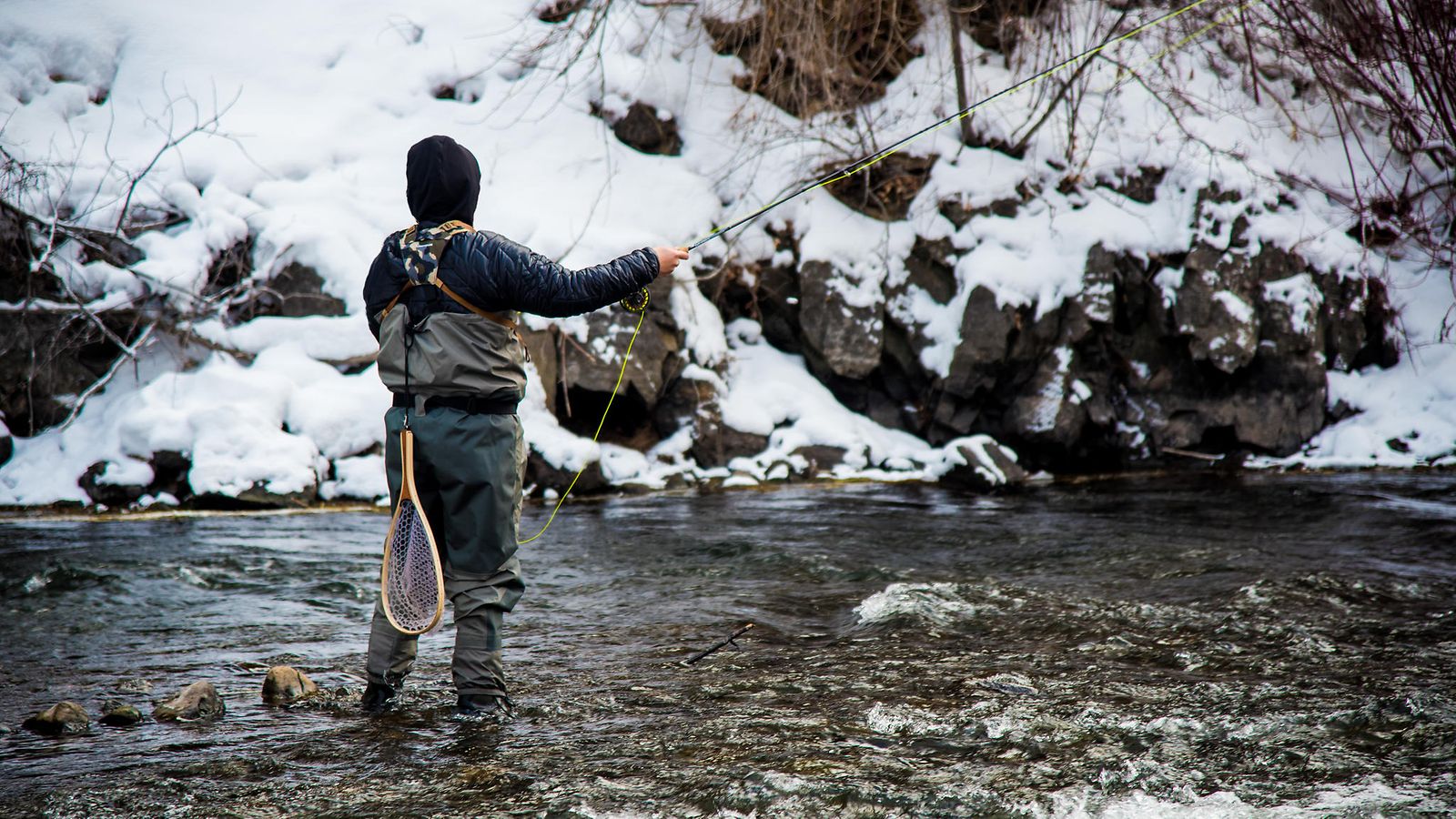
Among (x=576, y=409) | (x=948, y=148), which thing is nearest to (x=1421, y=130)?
(x=948, y=148)

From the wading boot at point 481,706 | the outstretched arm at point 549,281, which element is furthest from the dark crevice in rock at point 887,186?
the wading boot at point 481,706

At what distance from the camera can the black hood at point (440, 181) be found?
11.0ft

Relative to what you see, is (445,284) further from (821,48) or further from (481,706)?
(821,48)

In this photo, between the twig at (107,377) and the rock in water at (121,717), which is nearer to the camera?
the rock in water at (121,717)

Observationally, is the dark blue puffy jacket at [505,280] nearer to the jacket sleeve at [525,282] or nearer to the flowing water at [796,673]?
the jacket sleeve at [525,282]

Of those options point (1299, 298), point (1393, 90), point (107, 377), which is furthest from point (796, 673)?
point (1393, 90)

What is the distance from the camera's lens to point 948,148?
11.7 metres

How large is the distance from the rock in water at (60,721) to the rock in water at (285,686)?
0.51 meters

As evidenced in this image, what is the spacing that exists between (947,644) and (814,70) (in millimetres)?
8108

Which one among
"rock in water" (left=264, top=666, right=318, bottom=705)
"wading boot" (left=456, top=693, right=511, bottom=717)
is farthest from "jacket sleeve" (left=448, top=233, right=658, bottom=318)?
"rock in water" (left=264, top=666, right=318, bottom=705)

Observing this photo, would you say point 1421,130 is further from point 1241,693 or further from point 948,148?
point 1241,693

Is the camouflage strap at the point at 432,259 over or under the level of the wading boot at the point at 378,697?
over

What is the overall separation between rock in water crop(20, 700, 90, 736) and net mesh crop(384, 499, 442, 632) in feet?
3.15

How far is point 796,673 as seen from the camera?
373 centimetres
